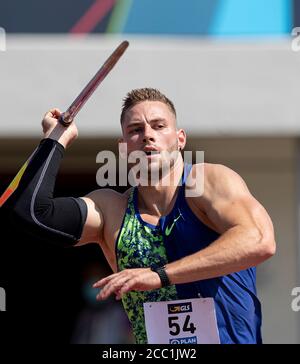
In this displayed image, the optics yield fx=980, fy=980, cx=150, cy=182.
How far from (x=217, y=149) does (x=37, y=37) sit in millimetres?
1737

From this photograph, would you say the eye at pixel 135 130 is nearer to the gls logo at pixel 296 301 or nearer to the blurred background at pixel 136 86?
the blurred background at pixel 136 86

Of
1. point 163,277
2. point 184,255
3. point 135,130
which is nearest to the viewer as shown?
point 163,277

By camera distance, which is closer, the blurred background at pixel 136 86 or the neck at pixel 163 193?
the neck at pixel 163 193

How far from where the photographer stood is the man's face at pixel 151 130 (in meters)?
3.65

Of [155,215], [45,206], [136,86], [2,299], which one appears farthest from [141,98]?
[2,299]

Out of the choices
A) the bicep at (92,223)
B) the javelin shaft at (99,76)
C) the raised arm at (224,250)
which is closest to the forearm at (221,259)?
the raised arm at (224,250)

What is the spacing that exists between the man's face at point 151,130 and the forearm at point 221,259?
492 millimetres

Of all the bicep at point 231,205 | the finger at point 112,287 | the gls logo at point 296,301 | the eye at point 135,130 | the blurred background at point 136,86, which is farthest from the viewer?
the gls logo at point 296,301

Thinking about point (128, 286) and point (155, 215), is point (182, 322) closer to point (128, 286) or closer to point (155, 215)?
point (155, 215)

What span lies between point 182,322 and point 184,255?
0.91 feet

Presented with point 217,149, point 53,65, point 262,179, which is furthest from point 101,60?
point 262,179

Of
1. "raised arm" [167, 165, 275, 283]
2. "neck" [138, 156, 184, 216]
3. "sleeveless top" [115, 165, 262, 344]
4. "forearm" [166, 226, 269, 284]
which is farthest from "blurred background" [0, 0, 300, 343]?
"forearm" [166, 226, 269, 284]

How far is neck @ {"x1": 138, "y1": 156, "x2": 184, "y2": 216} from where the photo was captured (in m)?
3.74

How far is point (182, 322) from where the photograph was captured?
3711 millimetres
